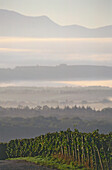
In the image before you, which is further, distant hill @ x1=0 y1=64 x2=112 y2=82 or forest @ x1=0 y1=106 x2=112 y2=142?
forest @ x1=0 y1=106 x2=112 y2=142

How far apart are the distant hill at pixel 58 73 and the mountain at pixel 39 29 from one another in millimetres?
2744

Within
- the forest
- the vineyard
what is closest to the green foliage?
the vineyard

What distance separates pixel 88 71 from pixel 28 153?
55.4 feet

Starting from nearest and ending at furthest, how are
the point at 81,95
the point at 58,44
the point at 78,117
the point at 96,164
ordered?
the point at 96,164 → the point at 58,44 → the point at 81,95 → the point at 78,117

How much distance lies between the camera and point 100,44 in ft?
129

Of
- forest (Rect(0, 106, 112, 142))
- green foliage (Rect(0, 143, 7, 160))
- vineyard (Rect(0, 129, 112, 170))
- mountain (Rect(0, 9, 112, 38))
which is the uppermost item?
mountain (Rect(0, 9, 112, 38))

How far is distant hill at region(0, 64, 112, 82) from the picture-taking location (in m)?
40.4

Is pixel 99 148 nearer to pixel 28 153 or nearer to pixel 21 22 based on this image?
pixel 28 153

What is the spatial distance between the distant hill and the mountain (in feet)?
9.00

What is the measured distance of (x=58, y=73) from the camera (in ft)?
137

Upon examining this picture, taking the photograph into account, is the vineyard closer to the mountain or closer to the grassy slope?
the grassy slope

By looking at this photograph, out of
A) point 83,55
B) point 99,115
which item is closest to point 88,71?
point 83,55

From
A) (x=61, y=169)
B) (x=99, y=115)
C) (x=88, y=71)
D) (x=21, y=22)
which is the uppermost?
(x=21, y=22)

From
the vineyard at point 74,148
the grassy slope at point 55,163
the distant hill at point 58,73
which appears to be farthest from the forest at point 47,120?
the grassy slope at point 55,163
